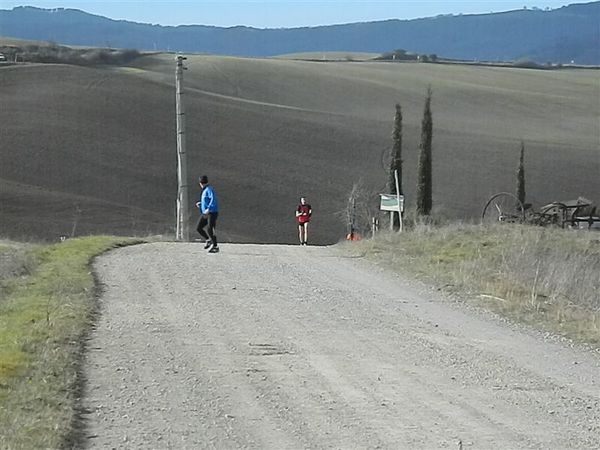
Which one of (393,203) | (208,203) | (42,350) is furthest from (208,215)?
(42,350)

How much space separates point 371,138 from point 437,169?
25.8 feet

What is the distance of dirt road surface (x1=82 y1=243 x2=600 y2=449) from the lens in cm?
727

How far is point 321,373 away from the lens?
29.9 ft

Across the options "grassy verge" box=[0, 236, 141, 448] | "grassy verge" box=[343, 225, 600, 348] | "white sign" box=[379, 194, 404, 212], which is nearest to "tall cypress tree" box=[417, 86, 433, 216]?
"white sign" box=[379, 194, 404, 212]

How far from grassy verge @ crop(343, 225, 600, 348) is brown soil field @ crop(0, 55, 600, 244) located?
83.2 ft

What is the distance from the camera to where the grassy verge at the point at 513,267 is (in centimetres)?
1288

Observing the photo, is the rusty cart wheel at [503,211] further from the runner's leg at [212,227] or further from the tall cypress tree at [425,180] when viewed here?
the runner's leg at [212,227]

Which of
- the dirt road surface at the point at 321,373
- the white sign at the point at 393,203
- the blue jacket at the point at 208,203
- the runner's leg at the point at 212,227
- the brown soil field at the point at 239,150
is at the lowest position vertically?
the brown soil field at the point at 239,150

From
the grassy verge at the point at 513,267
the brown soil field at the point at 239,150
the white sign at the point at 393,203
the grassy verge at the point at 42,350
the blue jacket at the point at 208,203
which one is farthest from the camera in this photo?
the brown soil field at the point at 239,150

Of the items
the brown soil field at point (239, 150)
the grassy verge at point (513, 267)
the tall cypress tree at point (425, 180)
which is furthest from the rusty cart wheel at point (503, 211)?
the brown soil field at point (239, 150)

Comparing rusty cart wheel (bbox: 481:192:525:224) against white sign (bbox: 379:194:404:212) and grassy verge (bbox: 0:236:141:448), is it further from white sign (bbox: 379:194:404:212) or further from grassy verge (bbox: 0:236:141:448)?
grassy verge (bbox: 0:236:141:448)

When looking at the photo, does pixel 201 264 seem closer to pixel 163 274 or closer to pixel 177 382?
pixel 163 274

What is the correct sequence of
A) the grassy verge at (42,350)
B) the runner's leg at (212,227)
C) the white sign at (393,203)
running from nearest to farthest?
1. the grassy verge at (42,350)
2. the runner's leg at (212,227)
3. the white sign at (393,203)

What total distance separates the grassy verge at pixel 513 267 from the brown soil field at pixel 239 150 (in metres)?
25.4
